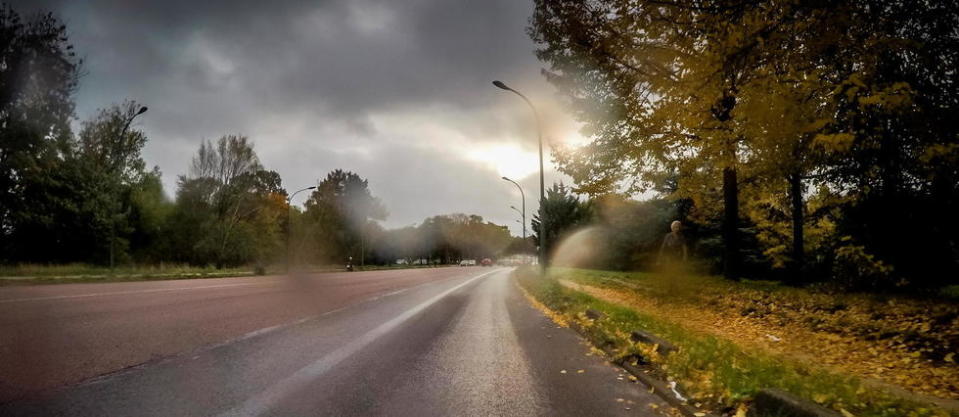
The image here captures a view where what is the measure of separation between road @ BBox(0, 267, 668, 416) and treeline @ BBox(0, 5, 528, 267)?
60.7 ft

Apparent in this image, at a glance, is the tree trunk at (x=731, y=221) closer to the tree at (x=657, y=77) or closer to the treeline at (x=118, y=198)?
the tree at (x=657, y=77)

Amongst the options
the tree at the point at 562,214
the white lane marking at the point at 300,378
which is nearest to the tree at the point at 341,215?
the tree at the point at 562,214

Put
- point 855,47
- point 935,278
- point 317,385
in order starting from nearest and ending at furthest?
point 317,385
point 855,47
point 935,278

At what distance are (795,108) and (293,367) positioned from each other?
730 cm

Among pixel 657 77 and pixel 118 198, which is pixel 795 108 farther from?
pixel 118 198

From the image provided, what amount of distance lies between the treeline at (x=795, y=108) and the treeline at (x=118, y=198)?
22.3 m

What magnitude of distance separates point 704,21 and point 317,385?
5.77 m

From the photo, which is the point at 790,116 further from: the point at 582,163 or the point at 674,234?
the point at 582,163

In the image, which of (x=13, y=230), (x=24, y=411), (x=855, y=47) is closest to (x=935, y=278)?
(x=855, y=47)

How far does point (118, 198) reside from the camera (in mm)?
28047

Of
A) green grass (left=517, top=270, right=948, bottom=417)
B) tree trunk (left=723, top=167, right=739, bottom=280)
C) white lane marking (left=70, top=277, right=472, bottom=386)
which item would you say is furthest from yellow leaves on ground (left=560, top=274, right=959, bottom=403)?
white lane marking (left=70, top=277, right=472, bottom=386)

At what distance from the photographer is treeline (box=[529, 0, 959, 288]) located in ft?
18.7

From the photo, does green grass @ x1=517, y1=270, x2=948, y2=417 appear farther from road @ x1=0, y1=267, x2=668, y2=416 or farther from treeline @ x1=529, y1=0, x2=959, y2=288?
treeline @ x1=529, y1=0, x2=959, y2=288

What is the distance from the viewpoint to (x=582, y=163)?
42.0 feet
